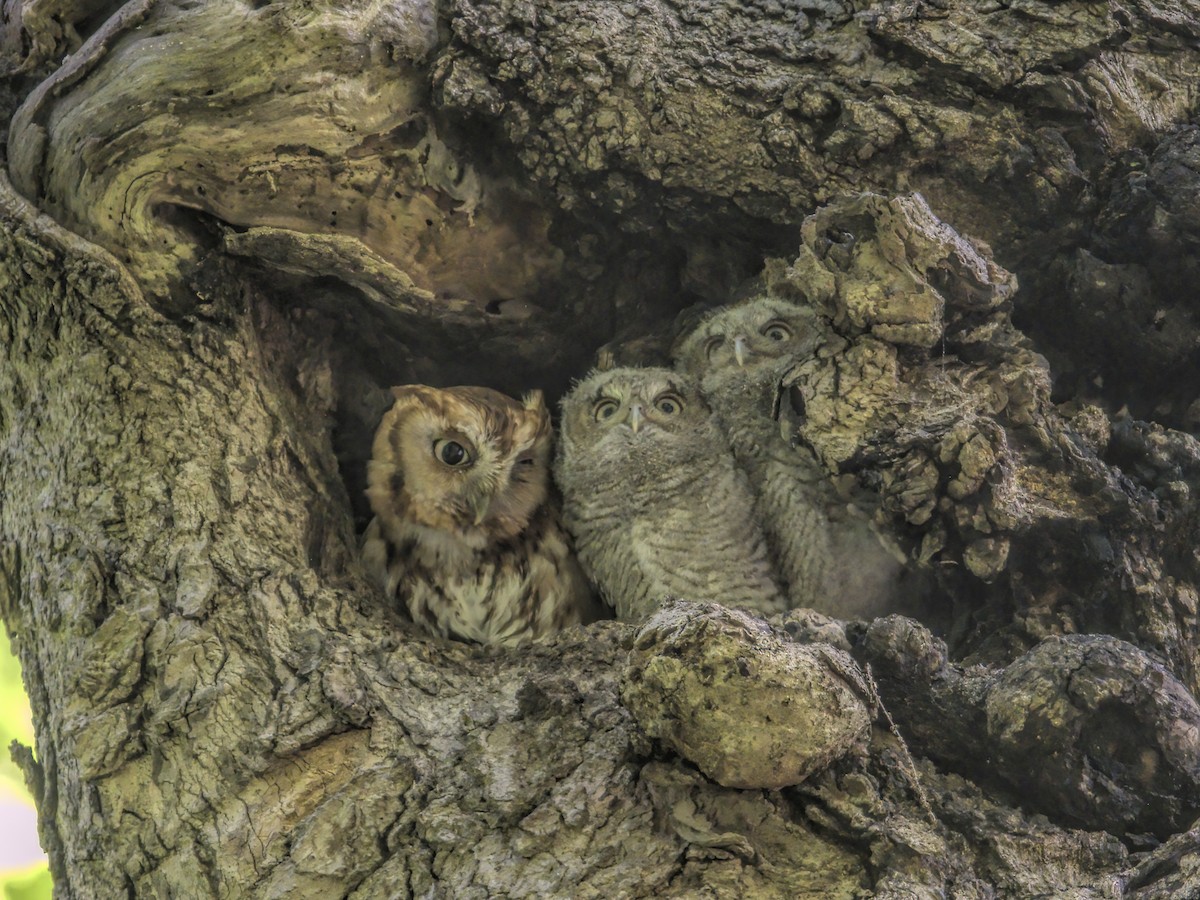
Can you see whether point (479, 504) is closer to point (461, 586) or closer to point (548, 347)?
point (461, 586)

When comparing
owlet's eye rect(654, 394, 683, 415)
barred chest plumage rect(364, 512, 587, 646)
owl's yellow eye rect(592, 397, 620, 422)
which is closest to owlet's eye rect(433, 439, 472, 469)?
barred chest plumage rect(364, 512, 587, 646)

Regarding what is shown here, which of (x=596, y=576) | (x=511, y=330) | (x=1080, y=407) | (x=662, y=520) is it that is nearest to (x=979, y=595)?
(x=1080, y=407)

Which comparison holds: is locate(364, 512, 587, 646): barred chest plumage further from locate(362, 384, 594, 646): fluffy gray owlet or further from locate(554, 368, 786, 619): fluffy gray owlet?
locate(554, 368, 786, 619): fluffy gray owlet

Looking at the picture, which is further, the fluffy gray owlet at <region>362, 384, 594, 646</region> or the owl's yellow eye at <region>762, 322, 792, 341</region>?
the owl's yellow eye at <region>762, 322, 792, 341</region>

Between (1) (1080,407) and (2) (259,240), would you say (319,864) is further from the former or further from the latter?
(1) (1080,407)

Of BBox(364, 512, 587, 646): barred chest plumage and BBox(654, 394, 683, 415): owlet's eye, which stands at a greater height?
BBox(654, 394, 683, 415): owlet's eye

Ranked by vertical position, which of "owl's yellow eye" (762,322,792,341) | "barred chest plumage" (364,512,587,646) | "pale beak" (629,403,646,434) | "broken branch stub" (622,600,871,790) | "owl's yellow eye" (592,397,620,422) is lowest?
"barred chest plumage" (364,512,587,646)

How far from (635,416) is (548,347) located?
0.42 meters

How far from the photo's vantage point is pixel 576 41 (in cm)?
257

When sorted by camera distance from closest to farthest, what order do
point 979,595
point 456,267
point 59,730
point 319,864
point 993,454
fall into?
point 319,864 → point 59,730 → point 993,454 → point 979,595 → point 456,267

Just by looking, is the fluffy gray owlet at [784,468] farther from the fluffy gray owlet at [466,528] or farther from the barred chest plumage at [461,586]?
the barred chest plumage at [461,586]

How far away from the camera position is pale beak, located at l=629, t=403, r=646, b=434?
275 cm

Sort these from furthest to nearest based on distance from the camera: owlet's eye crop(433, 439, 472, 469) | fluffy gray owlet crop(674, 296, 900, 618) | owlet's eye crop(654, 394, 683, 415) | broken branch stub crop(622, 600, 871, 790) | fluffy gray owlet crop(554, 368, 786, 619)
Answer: owlet's eye crop(654, 394, 683, 415), owlet's eye crop(433, 439, 472, 469), fluffy gray owlet crop(554, 368, 786, 619), fluffy gray owlet crop(674, 296, 900, 618), broken branch stub crop(622, 600, 871, 790)

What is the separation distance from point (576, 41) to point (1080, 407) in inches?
53.4
